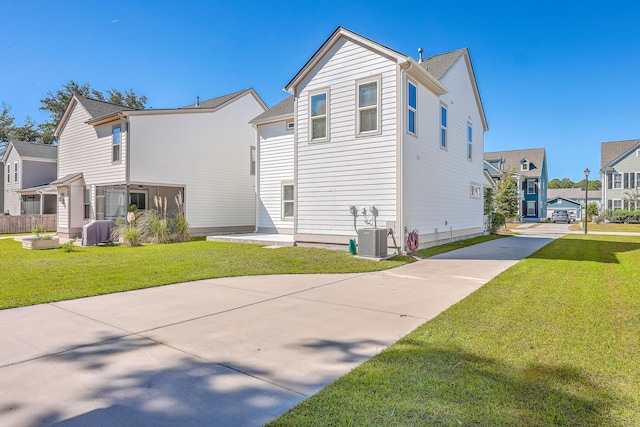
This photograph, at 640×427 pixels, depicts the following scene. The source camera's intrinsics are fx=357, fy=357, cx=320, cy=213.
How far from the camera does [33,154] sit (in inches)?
1001

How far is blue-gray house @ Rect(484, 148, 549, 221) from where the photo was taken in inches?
1661

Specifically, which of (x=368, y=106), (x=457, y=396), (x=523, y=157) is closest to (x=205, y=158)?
(x=368, y=106)

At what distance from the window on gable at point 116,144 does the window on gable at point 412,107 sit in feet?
39.4

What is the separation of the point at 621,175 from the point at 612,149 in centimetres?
394

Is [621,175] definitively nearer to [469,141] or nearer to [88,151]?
[469,141]

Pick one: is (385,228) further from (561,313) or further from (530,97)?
(530,97)

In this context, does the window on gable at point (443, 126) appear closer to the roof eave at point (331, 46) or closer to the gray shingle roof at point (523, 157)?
the roof eave at point (331, 46)

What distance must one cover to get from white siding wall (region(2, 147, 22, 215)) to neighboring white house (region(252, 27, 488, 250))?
80.5 feet

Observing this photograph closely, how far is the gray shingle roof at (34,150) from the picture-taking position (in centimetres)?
2512

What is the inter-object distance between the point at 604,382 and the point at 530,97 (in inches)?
995

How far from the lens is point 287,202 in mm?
15188

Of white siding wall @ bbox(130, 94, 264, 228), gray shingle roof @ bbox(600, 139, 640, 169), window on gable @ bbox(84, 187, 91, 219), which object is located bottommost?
window on gable @ bbox(84, 187, 91, 219)

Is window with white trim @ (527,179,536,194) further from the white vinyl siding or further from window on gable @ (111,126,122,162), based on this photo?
window on gable @ (111,126,122,162)

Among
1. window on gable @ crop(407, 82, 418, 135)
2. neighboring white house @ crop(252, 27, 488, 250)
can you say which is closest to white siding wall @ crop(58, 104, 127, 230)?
neighboring white house @ crop(252, 27, 488, 250)
